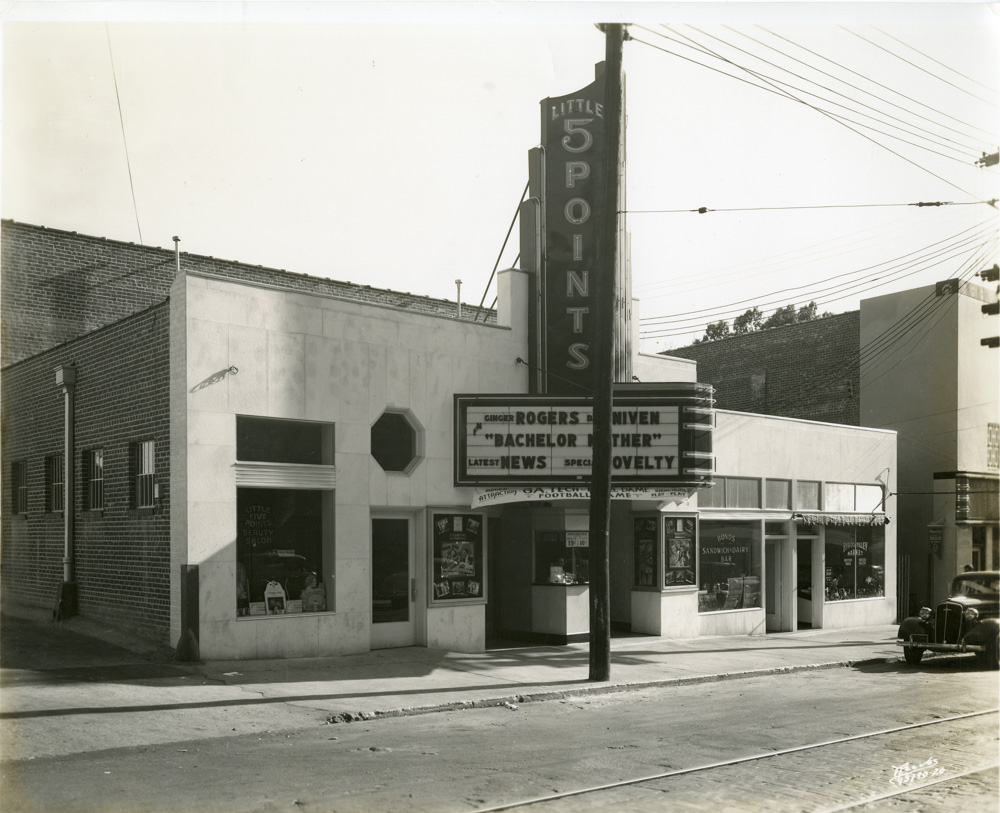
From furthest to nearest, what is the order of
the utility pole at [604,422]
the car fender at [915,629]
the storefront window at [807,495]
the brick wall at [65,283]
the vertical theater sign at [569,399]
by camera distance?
1. the storefront window at [807,495]
2. the brick wall at [65,283]
3. the car fender at [915,629]
4. the vertical theater sign at [569,399]
5. the utility pole at [604,422]

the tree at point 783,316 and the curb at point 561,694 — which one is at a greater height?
the tree at point 783,316

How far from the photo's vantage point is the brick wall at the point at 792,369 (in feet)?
109

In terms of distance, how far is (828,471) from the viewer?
25.8 metres

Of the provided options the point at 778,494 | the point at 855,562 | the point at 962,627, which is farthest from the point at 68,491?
the point at 855,562

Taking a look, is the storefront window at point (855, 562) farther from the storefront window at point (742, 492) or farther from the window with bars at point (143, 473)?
the window with bars at point (143, 473)

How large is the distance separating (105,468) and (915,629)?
1486 centimetres

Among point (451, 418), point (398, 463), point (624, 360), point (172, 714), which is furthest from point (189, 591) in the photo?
point (624, 360)

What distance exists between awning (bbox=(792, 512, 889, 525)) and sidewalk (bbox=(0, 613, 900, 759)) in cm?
497

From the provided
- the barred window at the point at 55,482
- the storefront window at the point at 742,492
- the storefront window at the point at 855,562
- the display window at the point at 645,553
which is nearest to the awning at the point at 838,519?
the storefront window at the point at 855,562

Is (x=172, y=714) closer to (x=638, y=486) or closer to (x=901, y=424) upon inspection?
(x=638, y=486)

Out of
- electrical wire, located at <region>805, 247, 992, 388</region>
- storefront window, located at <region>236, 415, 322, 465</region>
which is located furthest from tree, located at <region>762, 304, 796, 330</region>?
storefront window, located at <region>236, 415, 322, 465</region>

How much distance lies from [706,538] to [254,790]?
15.6 m

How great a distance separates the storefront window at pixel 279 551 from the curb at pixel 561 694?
404cm

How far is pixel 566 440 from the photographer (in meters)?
18.3
